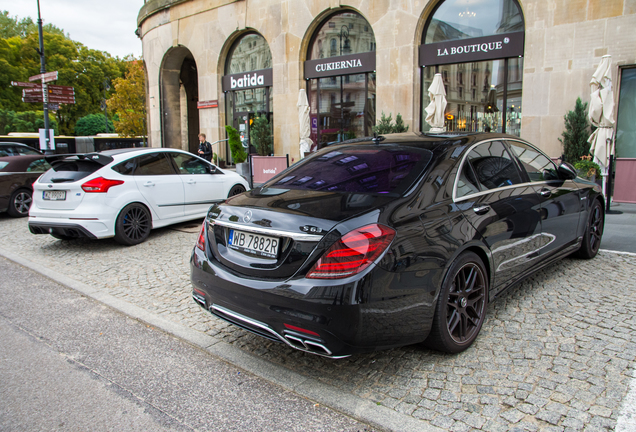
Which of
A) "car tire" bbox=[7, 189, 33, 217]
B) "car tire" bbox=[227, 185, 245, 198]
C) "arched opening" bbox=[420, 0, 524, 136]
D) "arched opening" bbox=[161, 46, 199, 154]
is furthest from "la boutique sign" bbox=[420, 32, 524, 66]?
"arched opening" bbox=[161, 46, 199, 154]

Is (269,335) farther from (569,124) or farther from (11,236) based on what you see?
(569,124)

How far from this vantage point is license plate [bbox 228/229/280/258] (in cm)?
292

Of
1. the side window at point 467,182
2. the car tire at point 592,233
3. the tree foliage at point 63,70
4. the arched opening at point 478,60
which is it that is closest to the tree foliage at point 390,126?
the arched opening at point 478,60

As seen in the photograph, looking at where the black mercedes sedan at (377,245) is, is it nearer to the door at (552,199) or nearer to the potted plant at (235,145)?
the door at (552,199)

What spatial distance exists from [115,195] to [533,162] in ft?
19.1

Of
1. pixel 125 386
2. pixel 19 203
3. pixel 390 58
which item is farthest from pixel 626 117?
pixel 19 203

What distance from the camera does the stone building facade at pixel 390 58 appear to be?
1295 centimetres

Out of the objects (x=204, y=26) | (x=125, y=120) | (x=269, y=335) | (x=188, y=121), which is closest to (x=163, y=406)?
(x=269, y=335)

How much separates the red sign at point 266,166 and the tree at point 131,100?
33.6 metres

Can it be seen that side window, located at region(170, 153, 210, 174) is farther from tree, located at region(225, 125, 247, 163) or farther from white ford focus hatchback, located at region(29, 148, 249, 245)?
tree, located at region(225, 125, 247, 163)

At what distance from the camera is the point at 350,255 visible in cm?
266

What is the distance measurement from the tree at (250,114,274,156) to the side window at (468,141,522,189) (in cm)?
1736

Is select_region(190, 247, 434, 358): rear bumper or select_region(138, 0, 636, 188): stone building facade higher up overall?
select_region(138, 0, 636, 188): stone building facade

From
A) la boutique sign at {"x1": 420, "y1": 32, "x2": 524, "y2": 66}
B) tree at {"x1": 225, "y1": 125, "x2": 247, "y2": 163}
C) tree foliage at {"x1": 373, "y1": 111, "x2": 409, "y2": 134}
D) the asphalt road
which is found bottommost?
the asphalt road
